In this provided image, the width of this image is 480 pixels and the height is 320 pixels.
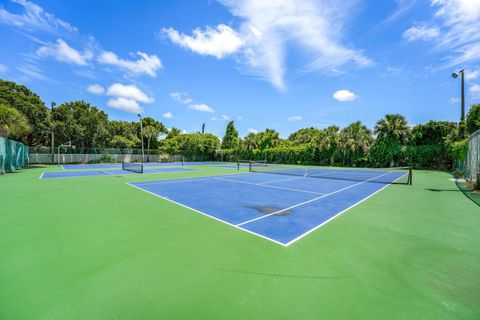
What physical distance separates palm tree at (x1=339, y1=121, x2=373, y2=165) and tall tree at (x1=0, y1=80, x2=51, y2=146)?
44.6 m

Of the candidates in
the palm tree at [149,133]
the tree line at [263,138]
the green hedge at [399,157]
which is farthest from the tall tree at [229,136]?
the green hedge at [399,157]

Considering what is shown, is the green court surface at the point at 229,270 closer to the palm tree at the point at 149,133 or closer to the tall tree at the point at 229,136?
the palm tree at the point at 149,133

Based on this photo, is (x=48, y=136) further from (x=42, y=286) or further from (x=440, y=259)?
(x=440, y=259)

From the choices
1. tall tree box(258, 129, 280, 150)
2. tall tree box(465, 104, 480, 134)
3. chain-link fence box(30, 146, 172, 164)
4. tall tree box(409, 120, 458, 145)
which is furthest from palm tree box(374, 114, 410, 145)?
chain-link fence box(30, 146, 172, 164)

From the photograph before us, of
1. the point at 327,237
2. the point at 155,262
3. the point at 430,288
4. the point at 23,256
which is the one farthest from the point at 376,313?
the point at 23,256

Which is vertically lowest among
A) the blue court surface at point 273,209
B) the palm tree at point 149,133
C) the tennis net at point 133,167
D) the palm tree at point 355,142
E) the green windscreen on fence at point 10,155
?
the blue court surface at point 273,209

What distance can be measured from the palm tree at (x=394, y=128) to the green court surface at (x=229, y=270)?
2592 centimetres

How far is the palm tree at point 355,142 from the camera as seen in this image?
98.4 feet

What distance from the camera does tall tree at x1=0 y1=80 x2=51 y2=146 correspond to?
3130cm

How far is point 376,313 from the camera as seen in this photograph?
8.13 feet

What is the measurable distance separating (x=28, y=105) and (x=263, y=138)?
39.5 m

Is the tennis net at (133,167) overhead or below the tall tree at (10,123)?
below

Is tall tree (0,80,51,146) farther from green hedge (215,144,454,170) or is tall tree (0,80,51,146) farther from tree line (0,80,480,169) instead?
green hedge (215,144,454,170)

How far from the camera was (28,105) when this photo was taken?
105ft
